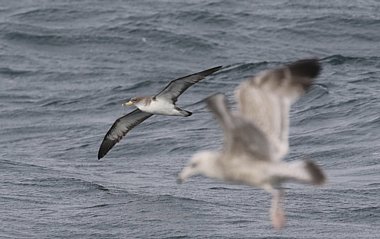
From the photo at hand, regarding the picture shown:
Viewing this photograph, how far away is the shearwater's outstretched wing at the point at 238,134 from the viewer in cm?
735

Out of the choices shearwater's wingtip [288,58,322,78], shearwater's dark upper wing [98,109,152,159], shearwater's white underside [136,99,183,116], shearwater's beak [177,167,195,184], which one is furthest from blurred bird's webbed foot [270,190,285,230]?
shearwater's dark upper wing [98,109,152,159]

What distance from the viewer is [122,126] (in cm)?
1809

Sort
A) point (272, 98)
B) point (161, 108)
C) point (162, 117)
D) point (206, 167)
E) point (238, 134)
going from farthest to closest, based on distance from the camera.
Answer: point (162, 117), point (161, 108), point (272, 98), point (206, 167), point (238, 134)

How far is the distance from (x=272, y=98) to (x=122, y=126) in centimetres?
977

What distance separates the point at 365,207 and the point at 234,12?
13.9 metres

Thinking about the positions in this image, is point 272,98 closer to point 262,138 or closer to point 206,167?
point 262,138

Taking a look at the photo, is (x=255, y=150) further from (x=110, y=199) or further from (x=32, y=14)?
(x=32, y=14)

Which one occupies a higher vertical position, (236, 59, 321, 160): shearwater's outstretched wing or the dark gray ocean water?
(236, 59, 321, 160): shearwater's outstretched wing

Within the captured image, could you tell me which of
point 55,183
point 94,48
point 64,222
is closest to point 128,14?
point 94,48

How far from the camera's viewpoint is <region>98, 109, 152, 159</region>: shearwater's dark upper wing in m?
17.9

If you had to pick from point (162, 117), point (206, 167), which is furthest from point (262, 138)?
point (162, 117)

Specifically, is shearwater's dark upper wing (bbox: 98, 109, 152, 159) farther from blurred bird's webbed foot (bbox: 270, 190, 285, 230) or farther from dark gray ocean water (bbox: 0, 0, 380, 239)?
blurred bird's webbed foot (bbox: 270, 190, 285, 230)

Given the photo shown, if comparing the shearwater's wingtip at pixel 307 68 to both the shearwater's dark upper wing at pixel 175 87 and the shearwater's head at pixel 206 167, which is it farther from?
the shearwater's dark upper wing at pixel 175 87

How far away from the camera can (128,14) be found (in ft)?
97.9
